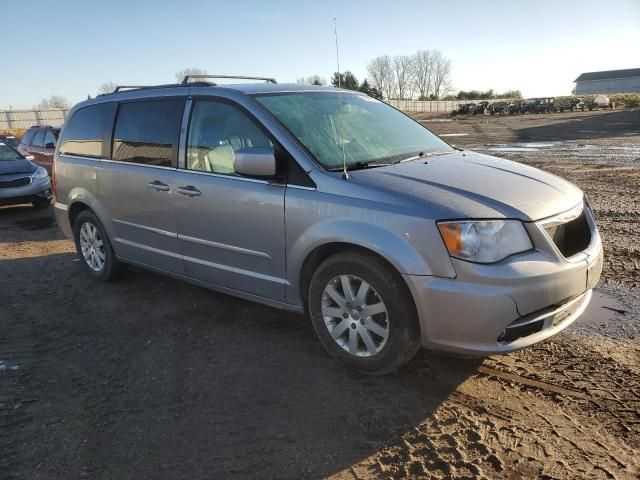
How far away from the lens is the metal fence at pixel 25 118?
48.2m

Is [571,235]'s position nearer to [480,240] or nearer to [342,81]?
[480,240]

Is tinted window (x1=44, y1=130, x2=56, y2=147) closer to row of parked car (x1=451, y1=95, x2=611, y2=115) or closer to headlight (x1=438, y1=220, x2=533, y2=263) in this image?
headlight (x1=438, y1=220, x2=533, y2=263)

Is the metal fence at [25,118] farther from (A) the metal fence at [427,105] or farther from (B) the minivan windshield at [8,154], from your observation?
(A) the metal fence at [427,105]

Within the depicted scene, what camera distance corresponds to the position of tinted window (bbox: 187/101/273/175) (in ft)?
12.9

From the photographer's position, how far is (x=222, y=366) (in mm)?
3662

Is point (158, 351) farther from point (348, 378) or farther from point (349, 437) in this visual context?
point (349, 437)

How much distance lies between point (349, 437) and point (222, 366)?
4.06ft

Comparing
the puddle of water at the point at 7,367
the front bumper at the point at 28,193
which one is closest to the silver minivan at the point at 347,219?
the puddle of water at the point at 7,367

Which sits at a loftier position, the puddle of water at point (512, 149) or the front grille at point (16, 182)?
the front grille at point (16, 182)

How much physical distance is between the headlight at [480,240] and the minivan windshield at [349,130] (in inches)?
38.5

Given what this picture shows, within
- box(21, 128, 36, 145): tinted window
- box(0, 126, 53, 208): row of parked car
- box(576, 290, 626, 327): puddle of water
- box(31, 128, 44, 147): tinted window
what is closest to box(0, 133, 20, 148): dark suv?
box(21, 128, 36, 145): tinted window

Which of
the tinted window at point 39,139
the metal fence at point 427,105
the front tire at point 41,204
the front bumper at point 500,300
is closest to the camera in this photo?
the front bumper at point 500,300

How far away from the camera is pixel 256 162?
351cm

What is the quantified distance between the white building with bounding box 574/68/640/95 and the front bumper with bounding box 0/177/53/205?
121 metres
